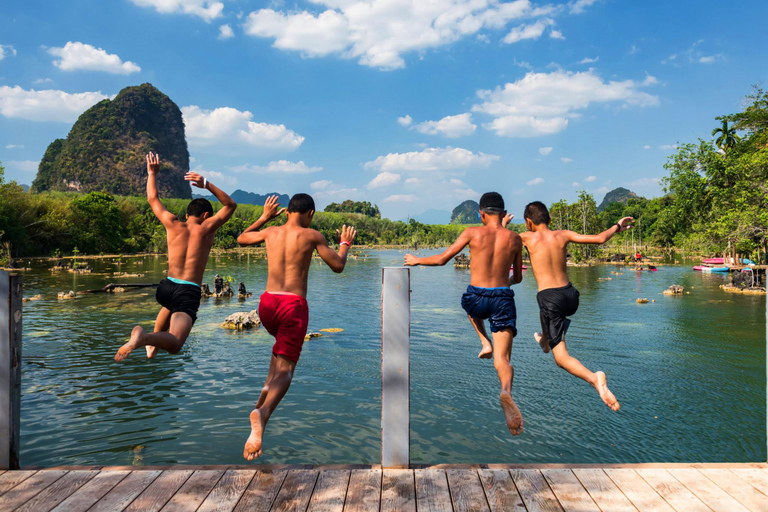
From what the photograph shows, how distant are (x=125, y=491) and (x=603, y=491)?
3590 mm

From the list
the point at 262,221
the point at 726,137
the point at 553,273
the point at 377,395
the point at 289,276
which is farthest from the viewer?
the point at 726,137

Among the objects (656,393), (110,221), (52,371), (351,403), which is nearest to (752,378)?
(656,393)

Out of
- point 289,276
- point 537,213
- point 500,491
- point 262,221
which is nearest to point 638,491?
point 500,491

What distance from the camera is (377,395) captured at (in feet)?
50.9

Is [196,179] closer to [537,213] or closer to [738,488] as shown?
[537,213]

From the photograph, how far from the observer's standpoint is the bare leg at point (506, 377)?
4.00m

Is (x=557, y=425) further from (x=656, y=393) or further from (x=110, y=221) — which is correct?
(x=110, y=221)

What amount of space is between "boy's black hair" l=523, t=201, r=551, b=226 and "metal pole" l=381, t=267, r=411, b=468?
1.41 m

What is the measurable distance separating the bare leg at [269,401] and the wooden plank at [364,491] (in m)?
0.76

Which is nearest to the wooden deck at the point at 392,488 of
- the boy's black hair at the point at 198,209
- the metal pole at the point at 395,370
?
the metal pole at the point at 395,370

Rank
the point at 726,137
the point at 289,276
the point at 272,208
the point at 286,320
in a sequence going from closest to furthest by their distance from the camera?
1. the point at 286,320
2. the point at 289,276
3. the point at 272,208
4. the point at 726,137

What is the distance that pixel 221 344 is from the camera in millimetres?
21234

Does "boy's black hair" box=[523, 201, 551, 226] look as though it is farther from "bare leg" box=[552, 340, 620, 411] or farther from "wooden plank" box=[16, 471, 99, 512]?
"wooden plank" box=[16, 471, 99, 512]

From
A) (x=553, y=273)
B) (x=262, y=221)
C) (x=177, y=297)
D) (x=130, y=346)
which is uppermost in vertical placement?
(x=262, y=221)
